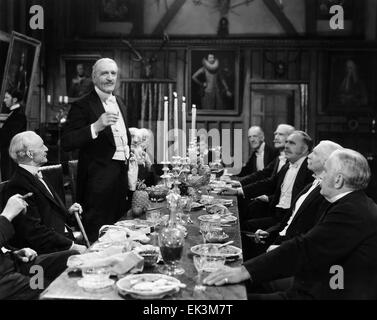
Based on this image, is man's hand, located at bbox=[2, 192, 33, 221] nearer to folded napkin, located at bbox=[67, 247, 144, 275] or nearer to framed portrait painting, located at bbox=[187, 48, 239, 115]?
folded napkin, located at bbox=[67, 247, 144, 275]

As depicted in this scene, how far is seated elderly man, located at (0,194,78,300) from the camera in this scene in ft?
8.36

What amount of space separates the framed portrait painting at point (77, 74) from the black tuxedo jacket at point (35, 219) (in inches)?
289

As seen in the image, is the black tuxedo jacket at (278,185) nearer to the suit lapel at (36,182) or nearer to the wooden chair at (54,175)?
the wooden chair at (54,175)

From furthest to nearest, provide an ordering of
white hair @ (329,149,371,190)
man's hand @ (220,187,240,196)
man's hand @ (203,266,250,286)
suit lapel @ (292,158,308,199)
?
man's hand @ (220,187,240,196) → suit lapel @ (292,158,308,199) → white hair @ (329,149,371,190) → man's hand @ (203,266,250,286)

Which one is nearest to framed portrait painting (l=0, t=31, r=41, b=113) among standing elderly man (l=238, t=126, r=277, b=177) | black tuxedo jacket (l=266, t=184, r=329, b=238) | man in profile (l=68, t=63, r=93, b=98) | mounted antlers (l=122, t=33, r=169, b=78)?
man in profile (l=68, t=63, r=93, b=98)

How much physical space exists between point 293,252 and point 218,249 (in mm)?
360

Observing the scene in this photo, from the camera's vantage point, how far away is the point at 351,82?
1024 centimetres

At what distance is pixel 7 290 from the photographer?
8.26 feet

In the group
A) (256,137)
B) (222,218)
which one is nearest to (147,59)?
(256,137)

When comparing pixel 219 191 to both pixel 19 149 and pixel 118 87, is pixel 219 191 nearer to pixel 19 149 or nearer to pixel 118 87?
pixel 19 149

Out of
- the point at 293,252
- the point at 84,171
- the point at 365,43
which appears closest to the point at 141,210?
the point at 84,171

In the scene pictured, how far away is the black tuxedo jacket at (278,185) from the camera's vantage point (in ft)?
14.5

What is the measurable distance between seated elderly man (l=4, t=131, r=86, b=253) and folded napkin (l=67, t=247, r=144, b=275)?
0.99 metres

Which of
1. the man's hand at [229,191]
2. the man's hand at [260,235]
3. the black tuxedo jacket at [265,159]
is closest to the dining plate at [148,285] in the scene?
the man's hand at [260,235]
